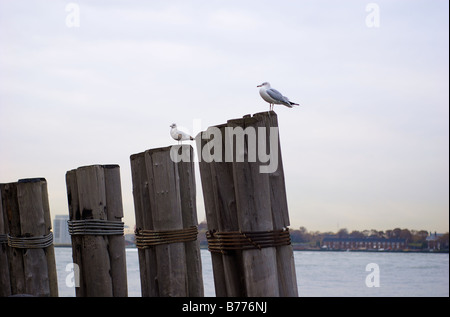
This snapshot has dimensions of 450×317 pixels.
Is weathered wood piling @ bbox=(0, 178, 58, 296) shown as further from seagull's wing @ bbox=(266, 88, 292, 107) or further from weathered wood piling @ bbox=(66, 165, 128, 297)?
seagull's wing @ bbox=(266, 88, 292, 107)

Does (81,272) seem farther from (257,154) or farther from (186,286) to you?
(257,154)

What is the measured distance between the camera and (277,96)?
11.5 metres

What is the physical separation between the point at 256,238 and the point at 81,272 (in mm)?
2666

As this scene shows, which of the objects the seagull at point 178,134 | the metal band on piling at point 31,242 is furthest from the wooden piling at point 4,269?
the seagull at point 178,134

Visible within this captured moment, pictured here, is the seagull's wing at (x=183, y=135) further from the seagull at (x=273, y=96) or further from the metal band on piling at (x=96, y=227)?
the metal band on piling at (x=96, y=227)

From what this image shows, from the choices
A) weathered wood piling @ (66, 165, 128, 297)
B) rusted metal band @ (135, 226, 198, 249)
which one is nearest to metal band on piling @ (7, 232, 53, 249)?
weathered wood piling @ (66, 165, 128, 297)

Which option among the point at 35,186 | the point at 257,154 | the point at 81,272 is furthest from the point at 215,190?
the point at 35,186

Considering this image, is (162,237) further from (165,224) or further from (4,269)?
(4,269)

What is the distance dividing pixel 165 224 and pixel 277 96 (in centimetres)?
421

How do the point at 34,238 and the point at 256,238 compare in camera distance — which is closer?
the point at 256,238

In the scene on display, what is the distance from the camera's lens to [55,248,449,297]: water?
51312mm
